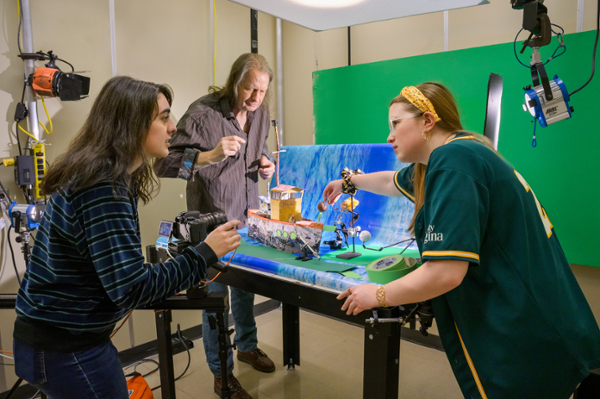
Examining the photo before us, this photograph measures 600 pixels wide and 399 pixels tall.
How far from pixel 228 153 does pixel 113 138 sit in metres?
0.81

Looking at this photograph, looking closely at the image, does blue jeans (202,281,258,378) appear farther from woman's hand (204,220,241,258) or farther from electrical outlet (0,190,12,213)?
electrical outlet (0,190,12,213)

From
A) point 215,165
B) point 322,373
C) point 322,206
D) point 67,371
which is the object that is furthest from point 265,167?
point 67,371

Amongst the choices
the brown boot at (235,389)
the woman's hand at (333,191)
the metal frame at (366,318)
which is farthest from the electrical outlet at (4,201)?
the woman's hand at (333,191)

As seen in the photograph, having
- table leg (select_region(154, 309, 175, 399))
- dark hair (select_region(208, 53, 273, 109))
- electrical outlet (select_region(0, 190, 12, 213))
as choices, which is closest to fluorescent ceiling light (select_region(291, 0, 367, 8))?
dark hair (select_region(208, 53, 273, 109))

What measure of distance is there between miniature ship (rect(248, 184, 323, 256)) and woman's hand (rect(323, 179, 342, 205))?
0.63 feet

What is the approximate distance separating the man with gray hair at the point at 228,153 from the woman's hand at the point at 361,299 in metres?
0.98

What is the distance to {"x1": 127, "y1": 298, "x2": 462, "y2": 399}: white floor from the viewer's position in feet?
7.98

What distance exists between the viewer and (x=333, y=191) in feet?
6.86

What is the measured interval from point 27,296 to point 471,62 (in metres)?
2.47

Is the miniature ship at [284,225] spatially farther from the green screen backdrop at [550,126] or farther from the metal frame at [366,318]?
the green screen backdrop at [550,126]

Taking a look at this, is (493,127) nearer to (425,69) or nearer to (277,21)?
(425,69)

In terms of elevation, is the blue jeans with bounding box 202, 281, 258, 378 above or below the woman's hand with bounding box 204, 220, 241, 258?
below

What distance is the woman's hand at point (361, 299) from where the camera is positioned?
120cm

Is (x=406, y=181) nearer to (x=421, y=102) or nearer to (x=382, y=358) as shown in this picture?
(x=421, y=102)
